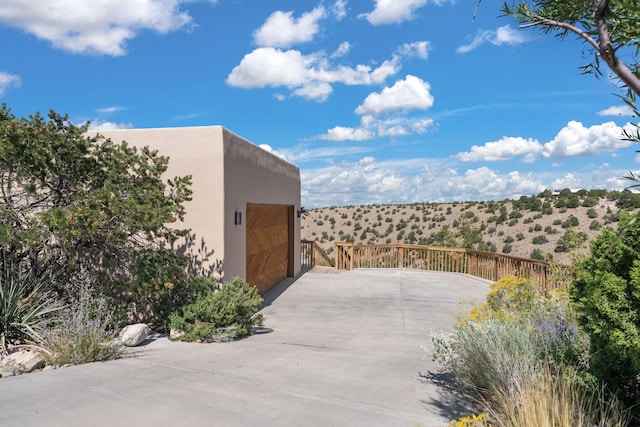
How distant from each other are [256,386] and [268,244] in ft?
30.9

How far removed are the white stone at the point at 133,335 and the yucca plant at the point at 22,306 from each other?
42.5 inches

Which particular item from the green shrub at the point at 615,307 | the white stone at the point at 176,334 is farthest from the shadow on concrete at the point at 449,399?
the white stone at the point at 176,334

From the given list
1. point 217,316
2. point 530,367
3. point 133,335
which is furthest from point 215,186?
point 530,367

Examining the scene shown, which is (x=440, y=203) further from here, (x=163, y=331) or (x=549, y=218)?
(x=163, y=331)

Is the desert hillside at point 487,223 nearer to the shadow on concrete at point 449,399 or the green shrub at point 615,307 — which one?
the shadow on concrete at point 449,399

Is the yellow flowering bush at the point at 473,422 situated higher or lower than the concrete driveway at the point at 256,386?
higher

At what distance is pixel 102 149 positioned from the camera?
28.3 feet

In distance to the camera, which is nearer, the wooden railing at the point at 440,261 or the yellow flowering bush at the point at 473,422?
the yellow flowering bush at the point at 473,422

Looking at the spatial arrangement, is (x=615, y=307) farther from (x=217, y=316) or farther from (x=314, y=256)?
(x=314, y=256)

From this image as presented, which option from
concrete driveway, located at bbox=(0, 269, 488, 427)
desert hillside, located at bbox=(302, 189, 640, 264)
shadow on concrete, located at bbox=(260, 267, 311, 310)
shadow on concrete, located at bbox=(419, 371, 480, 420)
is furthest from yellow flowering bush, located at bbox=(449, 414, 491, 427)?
desert hillside, located at bbox=(302, 189, 640, 264)

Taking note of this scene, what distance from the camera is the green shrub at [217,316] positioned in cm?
805

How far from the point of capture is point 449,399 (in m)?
4.96

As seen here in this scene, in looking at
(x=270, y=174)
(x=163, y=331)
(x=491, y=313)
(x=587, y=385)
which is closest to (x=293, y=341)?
(x=163, y=331)

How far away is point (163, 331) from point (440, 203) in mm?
51395
